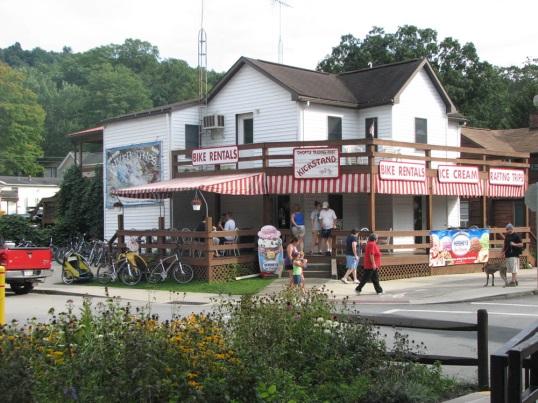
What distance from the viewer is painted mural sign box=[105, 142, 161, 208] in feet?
102

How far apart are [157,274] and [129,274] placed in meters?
0.91

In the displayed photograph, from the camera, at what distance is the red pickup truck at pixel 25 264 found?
20156 millimetres

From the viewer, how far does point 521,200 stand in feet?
115

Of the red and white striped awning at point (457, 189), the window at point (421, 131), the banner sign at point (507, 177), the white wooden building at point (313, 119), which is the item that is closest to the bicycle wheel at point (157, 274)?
the white wooden building at point (313, 119)

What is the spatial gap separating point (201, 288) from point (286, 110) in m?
9.17

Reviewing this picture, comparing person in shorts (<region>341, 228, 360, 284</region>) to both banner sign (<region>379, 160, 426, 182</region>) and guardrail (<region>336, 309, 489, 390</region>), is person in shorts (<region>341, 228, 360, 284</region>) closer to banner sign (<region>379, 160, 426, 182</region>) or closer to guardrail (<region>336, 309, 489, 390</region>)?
banner sign (<region>379, 160, 426, 182</region>)

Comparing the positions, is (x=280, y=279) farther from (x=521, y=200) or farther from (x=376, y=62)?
(x=376, y=62)

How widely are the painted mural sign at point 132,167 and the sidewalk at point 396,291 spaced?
7.82 m

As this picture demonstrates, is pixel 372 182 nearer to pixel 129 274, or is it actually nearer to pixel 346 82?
pixel 129 274

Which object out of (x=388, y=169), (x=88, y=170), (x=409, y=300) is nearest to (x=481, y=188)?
(x=388, y=169)

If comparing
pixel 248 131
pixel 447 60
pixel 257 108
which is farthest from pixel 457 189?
pixel 447 60

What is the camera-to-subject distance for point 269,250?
23391 millimetres

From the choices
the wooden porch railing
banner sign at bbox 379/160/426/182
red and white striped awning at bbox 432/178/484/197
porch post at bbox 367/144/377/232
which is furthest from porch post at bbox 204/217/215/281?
red and white striped awning at bbox 432/178/484/197

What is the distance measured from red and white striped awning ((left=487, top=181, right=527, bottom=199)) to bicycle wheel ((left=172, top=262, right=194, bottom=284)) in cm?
1287
